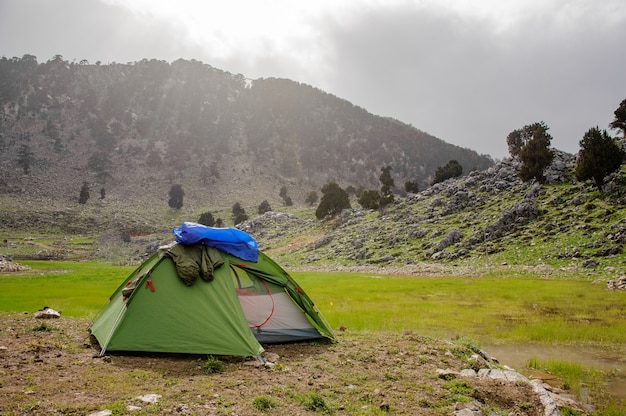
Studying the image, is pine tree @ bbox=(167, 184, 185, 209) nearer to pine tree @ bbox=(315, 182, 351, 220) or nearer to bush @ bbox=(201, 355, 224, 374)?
pine tree @ bbox=(315, 182, 351, 220)

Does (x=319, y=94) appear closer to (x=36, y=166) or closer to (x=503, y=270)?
(x=36, y=166)

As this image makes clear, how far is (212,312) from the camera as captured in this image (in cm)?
929

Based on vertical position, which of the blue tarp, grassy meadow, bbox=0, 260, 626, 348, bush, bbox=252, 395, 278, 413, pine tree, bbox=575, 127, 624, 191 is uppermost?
pine tree, bbox=575, 127, 624, 191

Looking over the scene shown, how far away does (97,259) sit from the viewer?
69688 mm

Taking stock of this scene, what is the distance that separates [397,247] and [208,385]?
151 feet

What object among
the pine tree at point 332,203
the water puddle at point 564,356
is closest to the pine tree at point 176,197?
the pine tree at point 332,203

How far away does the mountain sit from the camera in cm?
12962

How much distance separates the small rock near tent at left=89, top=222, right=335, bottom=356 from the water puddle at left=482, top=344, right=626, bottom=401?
5.01 metres

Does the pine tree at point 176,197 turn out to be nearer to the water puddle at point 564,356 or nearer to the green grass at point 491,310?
the green grass at point 491,310

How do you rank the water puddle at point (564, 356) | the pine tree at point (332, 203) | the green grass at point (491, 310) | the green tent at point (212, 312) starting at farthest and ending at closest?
the pine tree at point (332, 203) → the green grass at point (491, 310) → the water puddle at point (564, 356) → the green tent at point (212, 312)

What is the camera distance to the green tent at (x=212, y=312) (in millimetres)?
8898

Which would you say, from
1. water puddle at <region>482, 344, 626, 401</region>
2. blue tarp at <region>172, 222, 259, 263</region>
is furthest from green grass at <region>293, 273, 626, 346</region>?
blue tarp at <region>172, 222, 259, 263</region>

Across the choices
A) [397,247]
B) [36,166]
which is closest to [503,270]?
[397,247]

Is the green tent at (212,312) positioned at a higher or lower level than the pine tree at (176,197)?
lower
